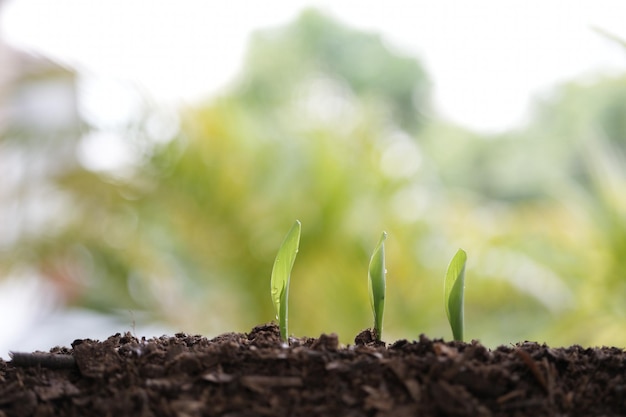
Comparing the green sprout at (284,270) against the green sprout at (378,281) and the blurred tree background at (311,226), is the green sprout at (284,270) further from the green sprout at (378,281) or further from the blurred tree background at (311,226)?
the blurred tree background at (311,226)

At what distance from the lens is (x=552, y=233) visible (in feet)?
9.02

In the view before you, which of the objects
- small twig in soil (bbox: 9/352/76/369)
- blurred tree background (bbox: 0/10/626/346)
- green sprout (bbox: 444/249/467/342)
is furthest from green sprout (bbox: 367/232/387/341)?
blurred tree background (bbox: 0/10/626/346)

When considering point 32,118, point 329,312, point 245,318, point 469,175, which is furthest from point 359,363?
point 469,175

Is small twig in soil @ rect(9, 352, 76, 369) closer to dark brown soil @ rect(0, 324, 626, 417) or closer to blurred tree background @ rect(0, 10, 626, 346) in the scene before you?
dark brown soil @ rect(0, 324, 626, 417)

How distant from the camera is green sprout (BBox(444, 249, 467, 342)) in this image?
1.53 ft

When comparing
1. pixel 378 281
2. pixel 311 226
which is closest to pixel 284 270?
pixel 378 281

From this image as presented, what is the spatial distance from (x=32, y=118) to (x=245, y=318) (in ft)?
3.84

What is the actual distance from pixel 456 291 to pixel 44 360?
261 mm

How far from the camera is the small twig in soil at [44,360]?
44 centimetres

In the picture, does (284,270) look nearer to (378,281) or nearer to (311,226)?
(378,281)

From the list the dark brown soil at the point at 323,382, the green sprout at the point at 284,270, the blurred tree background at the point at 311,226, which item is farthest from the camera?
the blurred tree background at the point at 311,226

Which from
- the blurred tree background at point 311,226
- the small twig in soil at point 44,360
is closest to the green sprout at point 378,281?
the small twig in soil at point 44,360

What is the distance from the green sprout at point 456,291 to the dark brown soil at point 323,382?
0.13 ft

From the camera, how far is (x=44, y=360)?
0.45 meters
